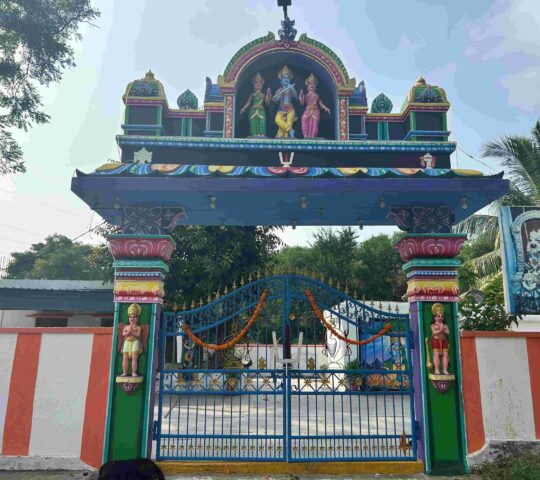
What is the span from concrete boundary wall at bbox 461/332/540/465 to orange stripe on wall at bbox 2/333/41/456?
17.9 ft

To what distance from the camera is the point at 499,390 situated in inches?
227

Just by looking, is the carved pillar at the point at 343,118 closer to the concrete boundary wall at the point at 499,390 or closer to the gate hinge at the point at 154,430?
the concrete boundary wall at the point at 499,390

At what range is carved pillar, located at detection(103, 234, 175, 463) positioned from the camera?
5547 mm

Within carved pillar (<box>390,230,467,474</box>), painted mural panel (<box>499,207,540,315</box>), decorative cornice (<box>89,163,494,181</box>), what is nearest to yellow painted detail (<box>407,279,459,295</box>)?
carved pillar (<box>390,230,467,474</box>)

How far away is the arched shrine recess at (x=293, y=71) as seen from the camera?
668 cm

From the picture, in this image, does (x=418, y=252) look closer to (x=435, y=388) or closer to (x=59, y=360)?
(x=435, y=388)

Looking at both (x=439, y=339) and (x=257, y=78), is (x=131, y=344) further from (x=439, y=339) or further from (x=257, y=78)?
(x=257, y=78)

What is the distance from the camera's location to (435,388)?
18.7 feet

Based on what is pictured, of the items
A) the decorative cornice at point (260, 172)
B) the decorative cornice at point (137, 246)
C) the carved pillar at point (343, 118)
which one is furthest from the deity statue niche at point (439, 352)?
the decorative cornice at point (137, 246)

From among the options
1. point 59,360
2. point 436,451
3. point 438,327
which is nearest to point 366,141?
point 438,327

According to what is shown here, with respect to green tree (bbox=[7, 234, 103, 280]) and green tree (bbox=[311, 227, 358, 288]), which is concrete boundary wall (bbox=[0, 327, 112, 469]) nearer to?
green tree (bbox=[311, 227, 358, 288])

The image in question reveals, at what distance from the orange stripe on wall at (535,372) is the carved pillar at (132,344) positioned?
481 centimetres

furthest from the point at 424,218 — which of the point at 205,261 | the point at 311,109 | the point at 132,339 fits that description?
the point at 205,261

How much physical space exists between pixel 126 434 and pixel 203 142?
395 centimetres
